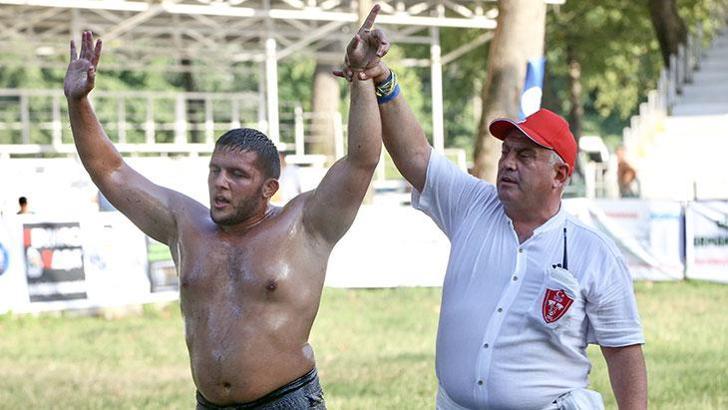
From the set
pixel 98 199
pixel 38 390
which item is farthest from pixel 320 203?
pixel 98 199

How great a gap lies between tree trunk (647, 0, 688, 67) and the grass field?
16.9 metres

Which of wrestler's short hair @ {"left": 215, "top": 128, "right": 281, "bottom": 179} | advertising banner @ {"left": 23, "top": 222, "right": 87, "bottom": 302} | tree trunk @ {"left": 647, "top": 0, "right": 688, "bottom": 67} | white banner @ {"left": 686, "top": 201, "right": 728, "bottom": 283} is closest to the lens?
wrestler's short hair @ {"left": 215, "top": 128, "right": 281, "bottom": 179}

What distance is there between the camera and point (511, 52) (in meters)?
16.4

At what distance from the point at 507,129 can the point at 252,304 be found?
43.3 inches

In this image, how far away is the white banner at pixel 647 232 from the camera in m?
18.2

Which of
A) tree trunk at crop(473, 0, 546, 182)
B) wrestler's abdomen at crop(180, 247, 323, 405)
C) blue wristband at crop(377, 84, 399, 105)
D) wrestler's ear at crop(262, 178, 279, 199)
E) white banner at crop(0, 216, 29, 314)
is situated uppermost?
tree trunk at crop(473, 0, 546, 182)

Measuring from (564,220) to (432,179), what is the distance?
535 mm

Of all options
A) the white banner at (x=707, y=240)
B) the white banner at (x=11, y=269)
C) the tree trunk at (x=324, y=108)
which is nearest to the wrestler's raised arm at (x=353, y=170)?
the white banner at (x=11, y=269)

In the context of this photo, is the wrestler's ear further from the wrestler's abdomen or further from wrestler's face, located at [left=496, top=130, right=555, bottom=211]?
wrestler's face, located at [left=496, top=130, right=555, bottom=211]

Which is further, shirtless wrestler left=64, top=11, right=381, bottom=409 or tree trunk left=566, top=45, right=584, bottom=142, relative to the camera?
tree trunk left=566, top=45, right=584, bottom=142

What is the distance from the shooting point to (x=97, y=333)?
13141 mm

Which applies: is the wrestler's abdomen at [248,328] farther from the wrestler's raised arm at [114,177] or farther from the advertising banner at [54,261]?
the advertising banner at [54,261]

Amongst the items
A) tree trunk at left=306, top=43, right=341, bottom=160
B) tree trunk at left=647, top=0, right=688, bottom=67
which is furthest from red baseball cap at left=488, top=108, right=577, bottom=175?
tree trunk at left=647, top=0, right=688, bottom=67

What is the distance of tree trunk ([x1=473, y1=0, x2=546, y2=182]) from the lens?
16406 millimetres
